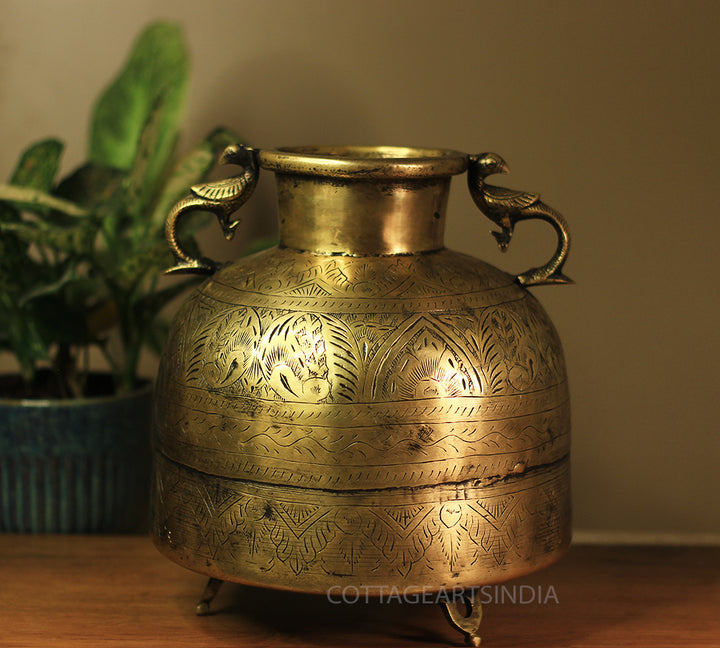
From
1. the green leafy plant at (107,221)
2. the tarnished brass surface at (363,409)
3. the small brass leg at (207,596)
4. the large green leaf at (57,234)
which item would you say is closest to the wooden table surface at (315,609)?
the small brass leg at (207,596)

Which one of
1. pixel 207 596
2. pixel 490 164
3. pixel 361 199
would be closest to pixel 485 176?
pixel 490 164

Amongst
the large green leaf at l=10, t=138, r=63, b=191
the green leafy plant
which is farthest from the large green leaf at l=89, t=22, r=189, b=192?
the large green leaf at l=10, t=138, r=63, b=191

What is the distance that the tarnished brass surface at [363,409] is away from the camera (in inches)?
34.3

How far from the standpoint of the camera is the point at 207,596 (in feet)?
3.46

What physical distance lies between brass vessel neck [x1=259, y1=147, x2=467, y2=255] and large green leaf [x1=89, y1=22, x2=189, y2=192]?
407 mm

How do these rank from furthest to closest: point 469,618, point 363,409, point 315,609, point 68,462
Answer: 1. point 68,462
2. point 315,609
3. point 469,618
4. point 363,409

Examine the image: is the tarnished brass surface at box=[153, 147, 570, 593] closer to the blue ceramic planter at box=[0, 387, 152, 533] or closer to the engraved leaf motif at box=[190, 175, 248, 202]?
the engraved leaf motif at box=[190, 175, 248, 202]

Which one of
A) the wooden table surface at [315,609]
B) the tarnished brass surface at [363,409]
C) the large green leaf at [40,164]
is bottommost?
the wooden table surface at [315,609]

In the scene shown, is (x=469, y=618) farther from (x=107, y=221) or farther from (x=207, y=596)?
(x=107, y=221)

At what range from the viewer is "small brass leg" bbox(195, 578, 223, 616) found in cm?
105

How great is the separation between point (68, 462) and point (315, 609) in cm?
43

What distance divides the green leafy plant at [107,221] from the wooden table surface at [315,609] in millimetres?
291

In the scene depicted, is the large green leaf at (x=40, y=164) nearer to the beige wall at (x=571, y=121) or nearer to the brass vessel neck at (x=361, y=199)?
the beige wall at (x=571, y=121)

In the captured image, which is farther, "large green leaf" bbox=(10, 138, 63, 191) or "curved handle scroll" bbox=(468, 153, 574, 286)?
"large green leaf" bbox=(10, 138, 63, 191)
